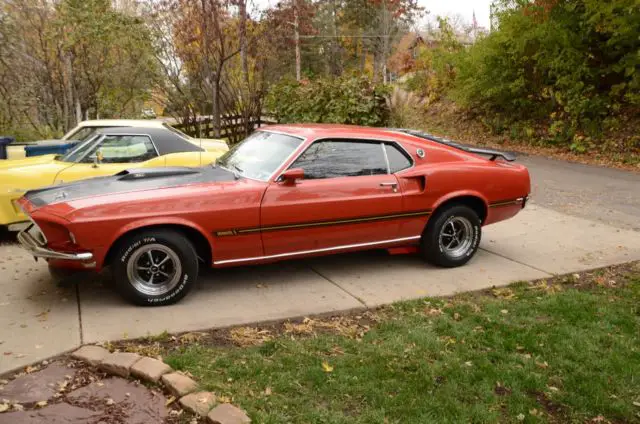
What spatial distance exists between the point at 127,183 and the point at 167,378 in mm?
2085

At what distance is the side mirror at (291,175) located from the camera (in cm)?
491

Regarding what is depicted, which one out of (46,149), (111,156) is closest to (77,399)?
(111,156)

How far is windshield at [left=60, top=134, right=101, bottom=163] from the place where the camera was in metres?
7.00

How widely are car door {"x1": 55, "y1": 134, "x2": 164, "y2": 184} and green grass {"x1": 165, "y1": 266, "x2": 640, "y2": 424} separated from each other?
3700mm

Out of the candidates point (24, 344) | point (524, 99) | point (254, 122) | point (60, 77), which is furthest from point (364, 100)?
point (24, 344)

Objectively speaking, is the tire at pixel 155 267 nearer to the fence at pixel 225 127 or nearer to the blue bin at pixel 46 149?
the blue bin at pixel 46 149

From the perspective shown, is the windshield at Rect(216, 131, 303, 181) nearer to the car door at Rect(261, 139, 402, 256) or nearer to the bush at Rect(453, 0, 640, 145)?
the car door at Rect(261, 139, 402, 256)

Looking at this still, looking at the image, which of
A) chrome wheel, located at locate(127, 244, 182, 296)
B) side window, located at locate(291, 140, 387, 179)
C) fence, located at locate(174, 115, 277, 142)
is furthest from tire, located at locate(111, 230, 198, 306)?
fence, located at locate(174, 115, 277, 142)

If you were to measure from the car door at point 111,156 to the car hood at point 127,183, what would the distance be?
5.76 feet

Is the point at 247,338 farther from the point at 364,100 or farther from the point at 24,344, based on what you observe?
the point at 364,100

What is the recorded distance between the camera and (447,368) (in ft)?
12.1

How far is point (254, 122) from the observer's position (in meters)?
17.0

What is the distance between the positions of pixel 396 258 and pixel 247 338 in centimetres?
255

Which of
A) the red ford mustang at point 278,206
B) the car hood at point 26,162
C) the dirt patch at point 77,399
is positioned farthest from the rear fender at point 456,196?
the car hood at point 26,162
